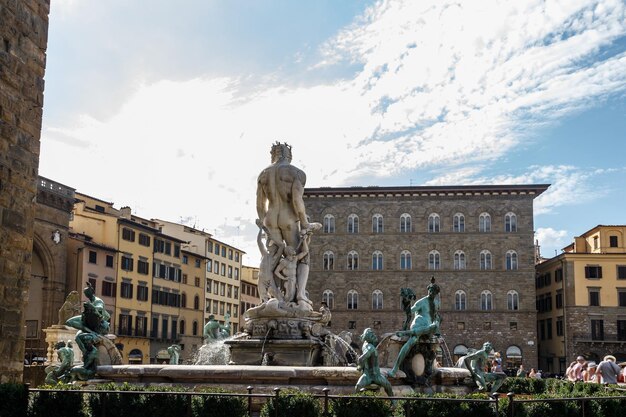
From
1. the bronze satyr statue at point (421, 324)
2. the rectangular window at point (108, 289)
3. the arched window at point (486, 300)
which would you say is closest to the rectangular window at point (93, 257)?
the rectangular window at point (108, 289)

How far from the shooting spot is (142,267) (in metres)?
68.3

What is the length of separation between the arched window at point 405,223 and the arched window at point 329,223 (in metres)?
6.59

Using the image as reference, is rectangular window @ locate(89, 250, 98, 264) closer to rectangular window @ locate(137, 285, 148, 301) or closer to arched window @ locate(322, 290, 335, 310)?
rectangular window @ locate(137, 285, 148, 301)

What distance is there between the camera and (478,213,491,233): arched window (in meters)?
73.4

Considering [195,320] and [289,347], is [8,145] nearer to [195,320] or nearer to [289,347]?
[289,347]

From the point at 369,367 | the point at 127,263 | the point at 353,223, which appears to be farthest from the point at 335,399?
the point at 353,223

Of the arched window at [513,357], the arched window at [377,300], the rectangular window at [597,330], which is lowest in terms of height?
the arched window at [513,357]

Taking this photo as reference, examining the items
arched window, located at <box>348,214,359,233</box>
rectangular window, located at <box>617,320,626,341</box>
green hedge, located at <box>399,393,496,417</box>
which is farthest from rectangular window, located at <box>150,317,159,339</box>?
green hedge, located at <box>399,393,496,417</box>

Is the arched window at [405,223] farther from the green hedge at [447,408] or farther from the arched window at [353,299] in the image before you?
the green hedge at [447,408]

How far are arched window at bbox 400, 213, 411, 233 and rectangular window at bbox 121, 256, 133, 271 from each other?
1002 inches

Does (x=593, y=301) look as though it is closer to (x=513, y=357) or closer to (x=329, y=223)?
(x=513, y=357)

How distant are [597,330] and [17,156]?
216 feet

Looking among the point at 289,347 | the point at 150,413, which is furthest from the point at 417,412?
the point at 289,347

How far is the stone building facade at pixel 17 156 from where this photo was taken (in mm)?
10312
